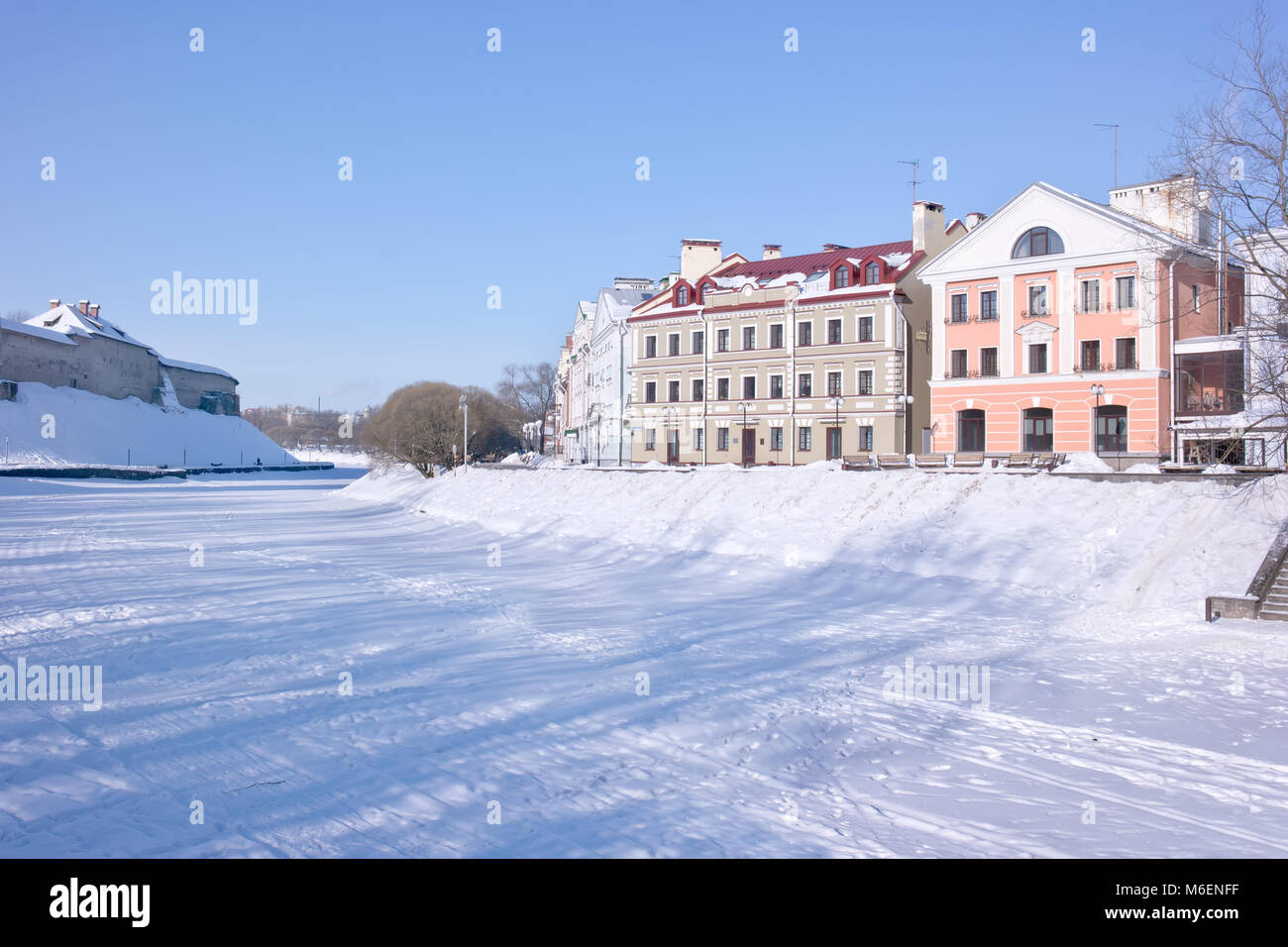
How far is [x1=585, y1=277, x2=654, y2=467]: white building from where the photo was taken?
57.0 m

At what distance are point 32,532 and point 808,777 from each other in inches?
1165

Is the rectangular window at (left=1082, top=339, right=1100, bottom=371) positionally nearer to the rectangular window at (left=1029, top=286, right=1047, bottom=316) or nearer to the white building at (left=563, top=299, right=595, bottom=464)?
the rectangular window at (left=1029, top=286, right=1047, bottom=316)

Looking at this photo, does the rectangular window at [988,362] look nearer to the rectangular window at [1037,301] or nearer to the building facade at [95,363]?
the rectangular window at [1037,301]

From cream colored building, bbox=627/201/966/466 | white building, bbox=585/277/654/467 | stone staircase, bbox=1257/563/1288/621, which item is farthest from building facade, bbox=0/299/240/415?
stone staircase, bbox=1257/563/1288/621

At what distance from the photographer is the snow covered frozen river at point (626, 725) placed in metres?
6.47

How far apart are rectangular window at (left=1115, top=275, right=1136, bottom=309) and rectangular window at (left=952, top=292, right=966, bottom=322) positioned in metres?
6.10

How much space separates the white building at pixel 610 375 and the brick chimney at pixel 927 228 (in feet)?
60.2

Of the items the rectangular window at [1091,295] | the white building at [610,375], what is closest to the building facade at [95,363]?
the white building at [610,375]

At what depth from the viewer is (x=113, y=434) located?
8544cm

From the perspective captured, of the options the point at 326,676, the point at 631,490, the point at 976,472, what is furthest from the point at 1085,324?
the point at 326,676

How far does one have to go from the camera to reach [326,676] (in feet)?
35.8

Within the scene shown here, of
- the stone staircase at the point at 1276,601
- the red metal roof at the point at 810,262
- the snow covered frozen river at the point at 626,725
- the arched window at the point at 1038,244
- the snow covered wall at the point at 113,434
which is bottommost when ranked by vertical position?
the snow covered frozen river at the point at 626,725

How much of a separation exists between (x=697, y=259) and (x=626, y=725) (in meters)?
49.4
